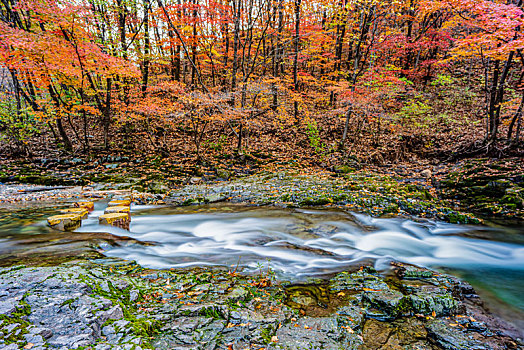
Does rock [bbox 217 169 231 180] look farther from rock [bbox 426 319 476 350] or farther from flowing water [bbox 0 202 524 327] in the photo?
rock [bbox 426 319 476 350]

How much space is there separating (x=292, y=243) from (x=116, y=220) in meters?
3.62

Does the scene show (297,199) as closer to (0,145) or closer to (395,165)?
(395,165)

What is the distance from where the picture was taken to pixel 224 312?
100 inches

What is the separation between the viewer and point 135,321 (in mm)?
2205

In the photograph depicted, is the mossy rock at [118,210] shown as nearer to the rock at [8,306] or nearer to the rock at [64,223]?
the rock at [64,223]

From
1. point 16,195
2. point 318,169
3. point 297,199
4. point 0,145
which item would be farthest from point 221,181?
point 0,145

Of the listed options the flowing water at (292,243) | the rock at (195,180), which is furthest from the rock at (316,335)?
the rock at (195,180)

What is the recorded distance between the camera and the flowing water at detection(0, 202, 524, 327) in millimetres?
3734

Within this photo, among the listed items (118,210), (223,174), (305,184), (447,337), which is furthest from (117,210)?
(447,337)

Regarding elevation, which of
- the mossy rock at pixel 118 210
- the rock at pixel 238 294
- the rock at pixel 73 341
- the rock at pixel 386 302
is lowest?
the rock at pixel 386 302

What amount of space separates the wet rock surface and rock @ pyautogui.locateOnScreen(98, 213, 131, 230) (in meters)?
1.70

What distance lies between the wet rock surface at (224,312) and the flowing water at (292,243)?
521mm

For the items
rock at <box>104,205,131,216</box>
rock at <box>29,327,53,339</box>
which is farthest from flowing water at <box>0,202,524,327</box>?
rock at <box>29,327,53,339</box>

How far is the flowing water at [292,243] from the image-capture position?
12.3 ft
